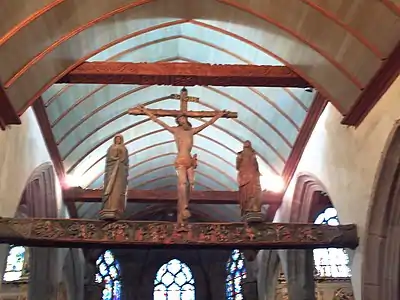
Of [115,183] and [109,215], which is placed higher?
[115,183]

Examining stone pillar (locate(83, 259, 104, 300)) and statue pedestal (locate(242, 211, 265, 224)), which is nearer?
statue pedestal (locate(242, 211, 265, 224))

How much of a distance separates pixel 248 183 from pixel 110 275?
1093cm

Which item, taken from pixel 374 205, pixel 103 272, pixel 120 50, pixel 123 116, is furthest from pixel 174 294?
pixel 374 205

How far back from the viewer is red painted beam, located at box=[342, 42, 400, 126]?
7098 mm

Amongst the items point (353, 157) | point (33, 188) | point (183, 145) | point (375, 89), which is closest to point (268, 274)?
point (33, 188)

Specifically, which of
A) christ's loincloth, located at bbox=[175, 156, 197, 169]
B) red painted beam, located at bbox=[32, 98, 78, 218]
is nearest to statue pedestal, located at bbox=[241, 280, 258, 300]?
red painted beam, located at bbox=[32, 98, 78, 218]

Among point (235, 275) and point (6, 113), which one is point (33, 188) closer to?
point (6, 113)

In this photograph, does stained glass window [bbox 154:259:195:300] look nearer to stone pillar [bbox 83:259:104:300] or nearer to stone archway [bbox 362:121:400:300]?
stone pillar [bbox 83:259:104:300]

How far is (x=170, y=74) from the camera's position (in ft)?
27.7

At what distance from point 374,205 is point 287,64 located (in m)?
2.40

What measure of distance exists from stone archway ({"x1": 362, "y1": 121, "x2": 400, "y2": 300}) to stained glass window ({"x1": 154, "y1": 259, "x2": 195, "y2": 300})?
422 inches

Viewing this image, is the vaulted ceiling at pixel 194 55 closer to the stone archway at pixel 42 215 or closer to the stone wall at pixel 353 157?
the stone wall at pixel 353 157

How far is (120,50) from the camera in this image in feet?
31.8

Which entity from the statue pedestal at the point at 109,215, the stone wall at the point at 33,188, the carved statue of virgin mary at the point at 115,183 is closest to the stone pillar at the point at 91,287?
the stone wall at the point at 33,188
